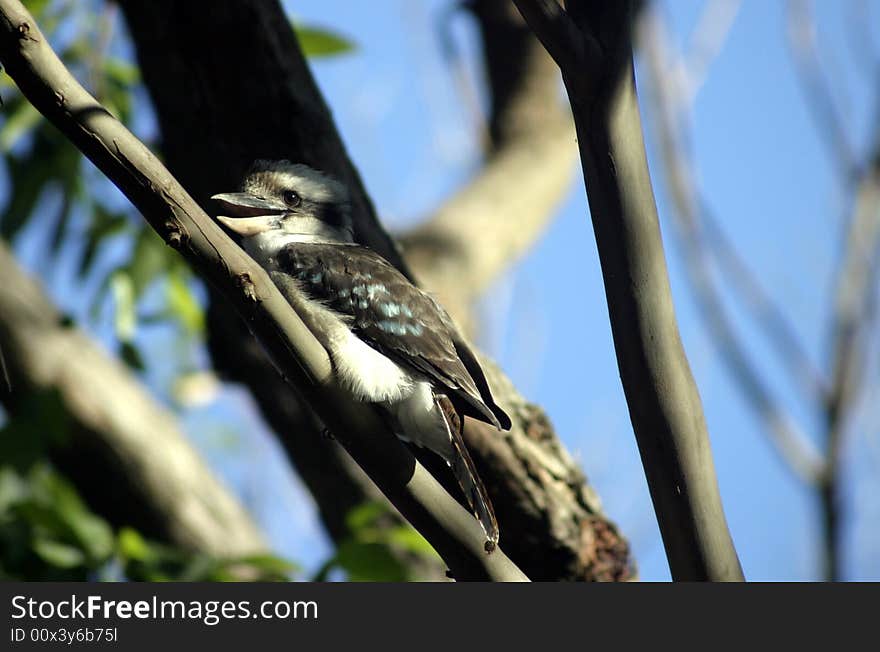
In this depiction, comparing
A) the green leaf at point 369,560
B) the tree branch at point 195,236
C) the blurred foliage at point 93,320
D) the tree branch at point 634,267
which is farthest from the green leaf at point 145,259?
the tree branch at point 634,267

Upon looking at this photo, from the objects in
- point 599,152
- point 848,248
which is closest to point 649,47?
point 848,248

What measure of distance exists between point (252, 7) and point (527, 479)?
51.2 inches

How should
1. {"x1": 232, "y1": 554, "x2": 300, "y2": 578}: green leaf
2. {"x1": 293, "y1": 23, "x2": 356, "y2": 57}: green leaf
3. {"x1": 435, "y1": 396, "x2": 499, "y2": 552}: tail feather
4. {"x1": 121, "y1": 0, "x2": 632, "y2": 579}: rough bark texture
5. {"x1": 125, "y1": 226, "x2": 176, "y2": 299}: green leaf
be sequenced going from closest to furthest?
1. {"x1": 435, "y1": 396, "x2": 499, "y2": 552}: tail feather
2. {"x1": 121, "y1": 0, "x2": 632, "y2": 579}: rough bark texture
3. {"x1": 232, "y1": 554, "x2": 300, "y2": 578}: green leaf
4. {"x1": 293, "y1": 23, "x2": 356, "y2": 57}: green leaf
5. {"x1": 125, "y1": 226, "x2": 176, "y2": 299}: green leaf

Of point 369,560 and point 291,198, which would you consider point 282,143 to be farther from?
point 369,560

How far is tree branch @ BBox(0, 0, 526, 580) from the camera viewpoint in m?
1.55

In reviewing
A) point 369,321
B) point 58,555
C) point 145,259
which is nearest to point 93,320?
point 145,259

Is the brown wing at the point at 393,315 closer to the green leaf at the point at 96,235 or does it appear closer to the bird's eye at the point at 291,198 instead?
the bird's eye at the point at 291,198

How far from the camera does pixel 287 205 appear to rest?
2568 millimetres

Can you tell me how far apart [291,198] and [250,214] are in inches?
4.1

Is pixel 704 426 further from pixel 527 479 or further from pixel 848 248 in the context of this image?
pixel 848 248

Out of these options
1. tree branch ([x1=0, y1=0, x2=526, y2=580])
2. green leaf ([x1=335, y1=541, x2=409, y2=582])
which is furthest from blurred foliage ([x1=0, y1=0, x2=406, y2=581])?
tree branch ([x1=0, y1=0, x2=526, y2=580])

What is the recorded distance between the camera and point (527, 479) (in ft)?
8.71

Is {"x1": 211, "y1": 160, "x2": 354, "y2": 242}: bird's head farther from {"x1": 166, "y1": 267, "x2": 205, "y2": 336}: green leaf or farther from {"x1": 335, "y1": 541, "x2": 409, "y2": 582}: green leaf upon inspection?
{"x1": 166, "y1": 267, "x2": 205, "y2": 336}: green leaf

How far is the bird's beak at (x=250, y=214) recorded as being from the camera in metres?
2.51
